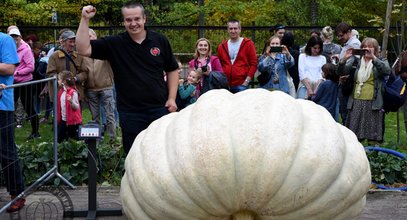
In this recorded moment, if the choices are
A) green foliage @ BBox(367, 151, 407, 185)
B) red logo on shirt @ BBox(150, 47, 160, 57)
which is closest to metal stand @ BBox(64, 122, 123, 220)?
red logo on shirt @ BBox(150, 47, 160, 57)

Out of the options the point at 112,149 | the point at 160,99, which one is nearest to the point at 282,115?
the point at 160,99

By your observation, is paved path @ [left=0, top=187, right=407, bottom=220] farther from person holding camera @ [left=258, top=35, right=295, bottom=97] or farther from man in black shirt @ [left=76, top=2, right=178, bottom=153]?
person holding camera @ [left=258, top=35, right=295, bottom=97]

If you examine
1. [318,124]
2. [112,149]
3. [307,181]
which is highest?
[318,124]

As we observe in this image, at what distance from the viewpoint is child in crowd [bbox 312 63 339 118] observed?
32.1 ft

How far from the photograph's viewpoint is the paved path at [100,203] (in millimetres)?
6031

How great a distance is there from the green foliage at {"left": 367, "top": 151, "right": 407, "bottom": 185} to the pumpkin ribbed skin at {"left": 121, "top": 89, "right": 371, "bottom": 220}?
336 cm

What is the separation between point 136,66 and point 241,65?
464 centimetres

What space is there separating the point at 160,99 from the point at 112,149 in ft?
6.56

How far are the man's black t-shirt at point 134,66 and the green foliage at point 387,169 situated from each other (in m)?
2.69

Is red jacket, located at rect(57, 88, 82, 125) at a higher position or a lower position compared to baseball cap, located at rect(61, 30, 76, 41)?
lower

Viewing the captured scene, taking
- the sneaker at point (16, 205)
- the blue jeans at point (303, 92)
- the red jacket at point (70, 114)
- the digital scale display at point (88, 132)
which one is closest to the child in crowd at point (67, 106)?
the red jacket at point (70, 114)

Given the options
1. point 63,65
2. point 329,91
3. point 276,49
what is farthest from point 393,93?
point 63,65

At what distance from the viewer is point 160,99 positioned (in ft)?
20.2

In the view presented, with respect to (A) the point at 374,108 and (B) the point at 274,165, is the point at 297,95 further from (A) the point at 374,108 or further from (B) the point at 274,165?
(B) the point at 274,165
